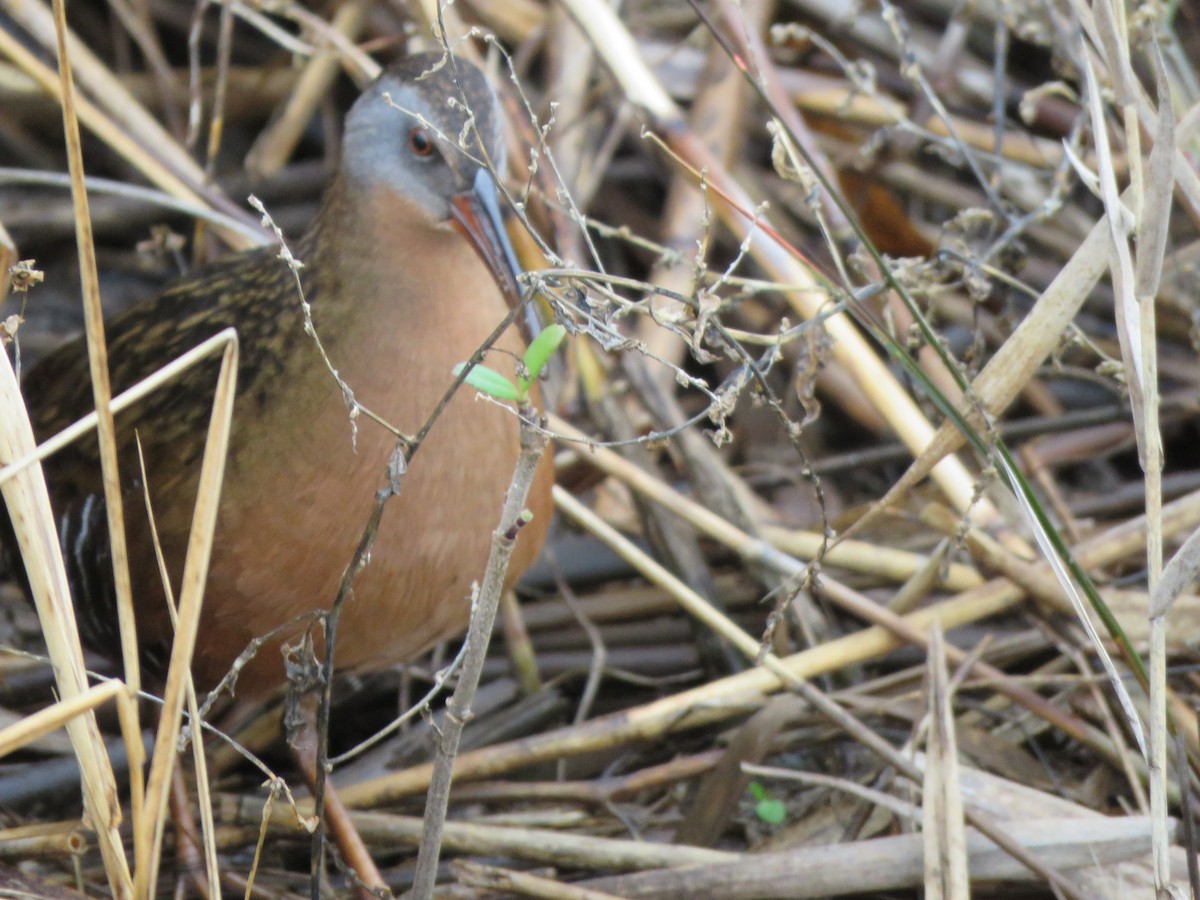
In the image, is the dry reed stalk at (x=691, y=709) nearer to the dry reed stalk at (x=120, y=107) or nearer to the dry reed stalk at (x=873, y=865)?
the dry reed stalk at (x=873, y=865)

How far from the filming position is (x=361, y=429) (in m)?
1.88

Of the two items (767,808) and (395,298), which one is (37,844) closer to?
(395,298)

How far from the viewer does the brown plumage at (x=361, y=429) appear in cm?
189

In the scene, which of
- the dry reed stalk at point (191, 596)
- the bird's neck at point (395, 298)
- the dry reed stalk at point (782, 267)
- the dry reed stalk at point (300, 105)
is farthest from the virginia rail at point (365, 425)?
the dry reed stalk at point (300, 105)

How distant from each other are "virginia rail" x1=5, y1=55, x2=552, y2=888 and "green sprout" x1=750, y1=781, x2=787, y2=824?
472 millimetres

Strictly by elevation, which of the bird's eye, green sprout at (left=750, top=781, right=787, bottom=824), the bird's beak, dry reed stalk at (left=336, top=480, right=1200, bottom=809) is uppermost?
the bird's eye

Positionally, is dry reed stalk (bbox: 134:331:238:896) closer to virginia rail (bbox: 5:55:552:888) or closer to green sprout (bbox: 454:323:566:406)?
green sprout (bbox: 454:323:566:406)

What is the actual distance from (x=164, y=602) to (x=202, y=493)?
732mm

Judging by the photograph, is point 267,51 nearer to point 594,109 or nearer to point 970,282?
point 594,109

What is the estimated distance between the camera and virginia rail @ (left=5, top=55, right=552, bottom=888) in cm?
189

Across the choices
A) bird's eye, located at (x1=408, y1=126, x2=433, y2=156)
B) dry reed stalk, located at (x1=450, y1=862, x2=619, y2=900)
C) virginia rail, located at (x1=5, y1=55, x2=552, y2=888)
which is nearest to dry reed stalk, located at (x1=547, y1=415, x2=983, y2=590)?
virginia rail, located at (x1=5, y1=55, x2=552, y2=888)

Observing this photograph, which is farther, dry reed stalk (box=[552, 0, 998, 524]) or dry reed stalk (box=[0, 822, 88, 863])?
dry reed stalk (box=[552, 0, 998, 524])

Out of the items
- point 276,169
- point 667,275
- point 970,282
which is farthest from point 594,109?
point 970,282

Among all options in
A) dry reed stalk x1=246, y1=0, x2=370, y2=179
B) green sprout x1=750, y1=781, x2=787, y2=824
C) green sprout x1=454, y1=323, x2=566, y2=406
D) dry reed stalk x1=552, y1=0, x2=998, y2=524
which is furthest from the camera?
dry reed stalk x1=246, y1=0, x2=370, y2=179
